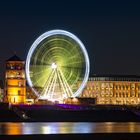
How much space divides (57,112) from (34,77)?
67.2 feet

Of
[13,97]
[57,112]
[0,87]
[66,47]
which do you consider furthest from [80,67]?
[0,87]

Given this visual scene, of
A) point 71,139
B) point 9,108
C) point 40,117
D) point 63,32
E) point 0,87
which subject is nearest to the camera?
Answer: point 71,139

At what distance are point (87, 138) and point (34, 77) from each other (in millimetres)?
62280

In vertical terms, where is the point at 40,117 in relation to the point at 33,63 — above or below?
below

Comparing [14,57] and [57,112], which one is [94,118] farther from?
[14,57]

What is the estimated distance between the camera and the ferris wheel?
392 ft

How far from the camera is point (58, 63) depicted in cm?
12200

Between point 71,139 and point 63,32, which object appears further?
point 63,32

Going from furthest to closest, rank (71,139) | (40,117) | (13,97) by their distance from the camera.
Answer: (13,97), (40,117), (71,139)

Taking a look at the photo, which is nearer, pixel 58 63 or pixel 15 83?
pixel 58 63

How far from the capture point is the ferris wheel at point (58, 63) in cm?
11962

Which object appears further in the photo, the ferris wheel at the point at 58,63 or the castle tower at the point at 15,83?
the castle tower at the point at 15,83

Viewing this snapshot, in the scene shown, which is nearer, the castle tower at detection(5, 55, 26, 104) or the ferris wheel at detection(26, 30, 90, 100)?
the ferris wheel at detection(26, 30, 90, 100)

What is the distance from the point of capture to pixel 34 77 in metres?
124
